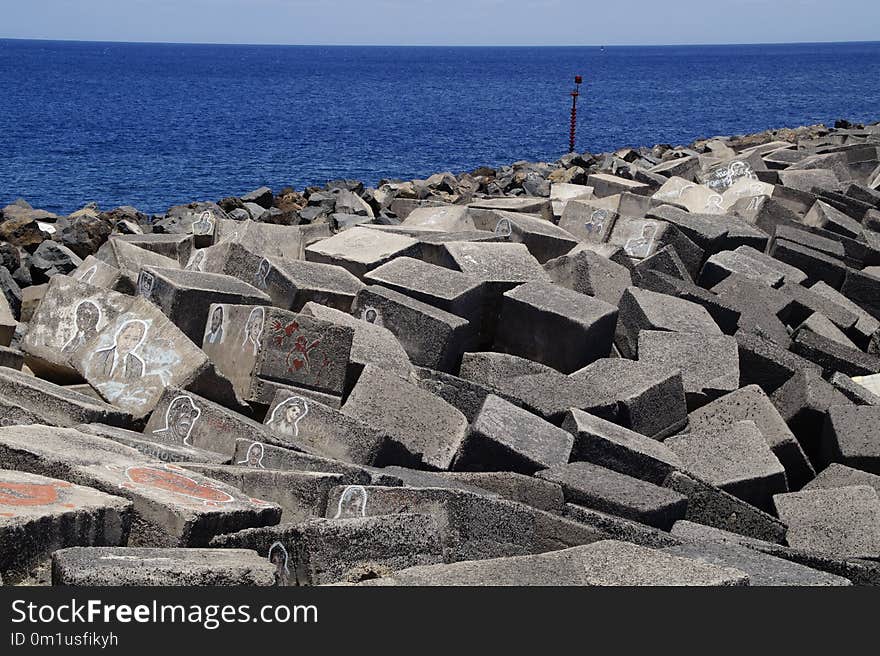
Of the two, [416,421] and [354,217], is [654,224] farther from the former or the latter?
[416,421]

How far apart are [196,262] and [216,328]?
158 centimetres

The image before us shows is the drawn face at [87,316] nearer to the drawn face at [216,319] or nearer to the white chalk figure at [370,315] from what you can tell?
the drawn face at [216,319]

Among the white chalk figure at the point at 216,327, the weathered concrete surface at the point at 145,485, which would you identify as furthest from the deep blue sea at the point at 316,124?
the weathered concrete surface at the point at 145,485

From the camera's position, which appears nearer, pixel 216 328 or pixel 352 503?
pixel 352 503

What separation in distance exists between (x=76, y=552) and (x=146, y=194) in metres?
24.1

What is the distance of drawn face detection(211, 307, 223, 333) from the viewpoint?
5227mm

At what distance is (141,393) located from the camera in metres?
4.87

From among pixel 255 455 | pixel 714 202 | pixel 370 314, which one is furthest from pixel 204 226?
pixel 714 202

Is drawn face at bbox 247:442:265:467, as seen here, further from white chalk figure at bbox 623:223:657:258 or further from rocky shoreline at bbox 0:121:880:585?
white chalk figure at bbox 623:223:657:258

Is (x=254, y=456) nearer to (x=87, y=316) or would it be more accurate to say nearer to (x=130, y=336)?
(x=130, y=336)

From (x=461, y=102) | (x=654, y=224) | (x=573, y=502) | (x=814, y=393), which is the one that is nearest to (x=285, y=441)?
(x=573, y=502)

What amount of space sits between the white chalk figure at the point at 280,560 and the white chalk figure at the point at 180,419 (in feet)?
4.47

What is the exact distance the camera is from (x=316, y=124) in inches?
1961

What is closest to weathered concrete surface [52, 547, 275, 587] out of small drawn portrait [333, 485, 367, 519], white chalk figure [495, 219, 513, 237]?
small drawn portrait [333, 485, 367, 519]
